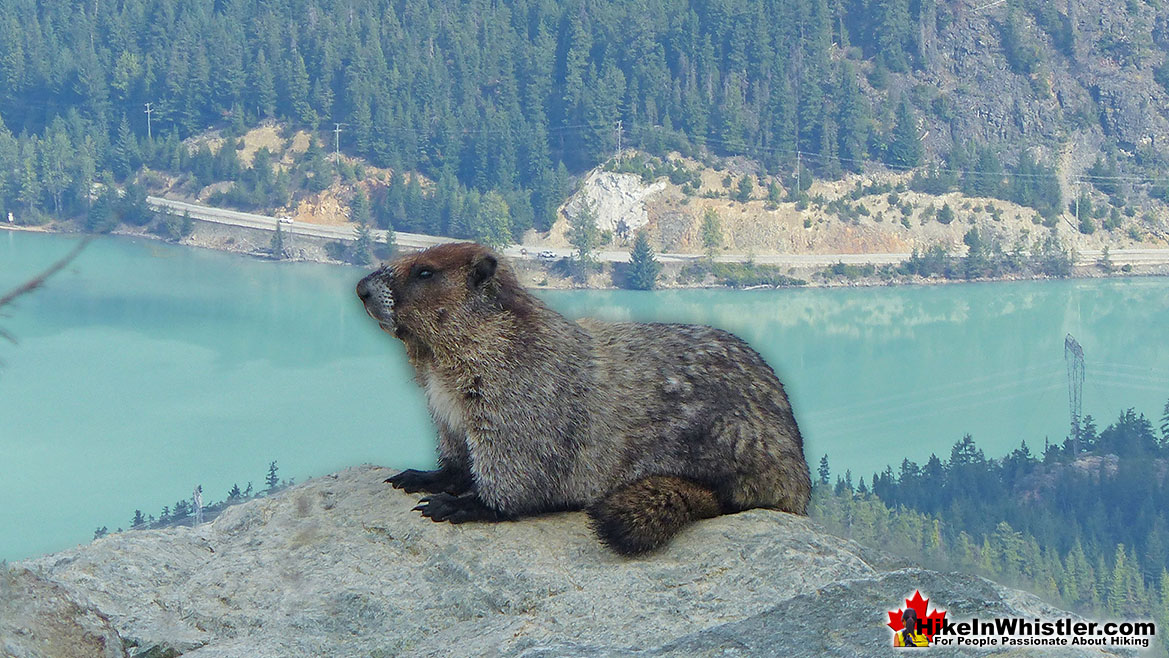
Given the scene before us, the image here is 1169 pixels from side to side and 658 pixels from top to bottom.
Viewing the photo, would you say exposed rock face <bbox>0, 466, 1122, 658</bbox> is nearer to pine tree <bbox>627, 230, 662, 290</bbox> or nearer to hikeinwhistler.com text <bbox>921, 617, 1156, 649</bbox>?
hikeinwhistler.com text <bbox>921, 617, 1156, 649</bbox>

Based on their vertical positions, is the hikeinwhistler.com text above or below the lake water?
above

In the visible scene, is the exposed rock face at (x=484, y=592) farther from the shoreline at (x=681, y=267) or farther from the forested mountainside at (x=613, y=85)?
the forested mountainside at (x=613, y=85)

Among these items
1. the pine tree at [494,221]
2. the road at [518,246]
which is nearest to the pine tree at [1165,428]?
the road at [518,246]

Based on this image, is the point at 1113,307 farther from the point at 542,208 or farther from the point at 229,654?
the point at 229,654

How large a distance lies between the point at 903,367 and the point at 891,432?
9710 mm

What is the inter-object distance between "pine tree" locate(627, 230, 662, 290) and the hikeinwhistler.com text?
75.9 meters

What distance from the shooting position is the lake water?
54.7 m

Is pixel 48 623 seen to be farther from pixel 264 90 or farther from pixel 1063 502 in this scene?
pixel 264 90

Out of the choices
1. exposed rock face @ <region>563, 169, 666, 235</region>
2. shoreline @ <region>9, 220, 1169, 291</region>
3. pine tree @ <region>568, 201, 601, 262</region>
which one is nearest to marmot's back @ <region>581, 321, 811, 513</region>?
shoreline @ <region>9, 220, 1169, 291</region>

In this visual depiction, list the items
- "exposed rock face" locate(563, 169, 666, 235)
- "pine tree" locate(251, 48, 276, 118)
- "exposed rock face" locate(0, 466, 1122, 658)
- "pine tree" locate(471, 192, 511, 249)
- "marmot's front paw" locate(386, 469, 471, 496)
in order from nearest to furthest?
1. "exposed rock face" locate(0, 466, 1122, 658)
2. "marmot's front paw" locate(386, 469, 471, 496)
3. "pine tree" locate(471, 192, 511, 249)
4. "exposed rock face" locate(563, 169, 666, 235)
5. "pine tree" locate(251, 48, 276, 118)

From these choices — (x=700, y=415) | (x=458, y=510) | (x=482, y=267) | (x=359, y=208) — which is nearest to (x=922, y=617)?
(x=700, y=415)

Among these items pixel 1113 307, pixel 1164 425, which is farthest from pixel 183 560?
pixel 1113 307

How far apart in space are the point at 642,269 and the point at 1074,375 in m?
26.2

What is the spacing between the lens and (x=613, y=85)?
98438 mm
